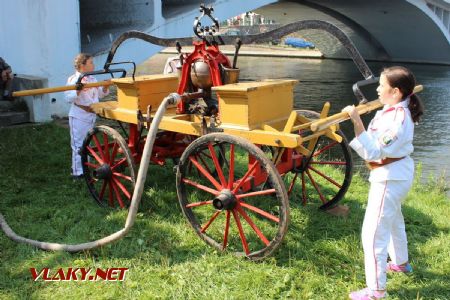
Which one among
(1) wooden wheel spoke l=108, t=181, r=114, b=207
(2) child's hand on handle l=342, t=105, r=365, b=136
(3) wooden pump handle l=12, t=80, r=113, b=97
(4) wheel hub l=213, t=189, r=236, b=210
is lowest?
(1) wooden wheel spoke l=108, t=181, r=114, b=207

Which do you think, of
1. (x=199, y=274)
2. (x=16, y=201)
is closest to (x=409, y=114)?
(x=199, y=274)

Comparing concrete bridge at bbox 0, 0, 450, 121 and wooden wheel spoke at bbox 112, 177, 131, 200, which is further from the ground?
concrete bridge at bbox 0, 0, 450, 121

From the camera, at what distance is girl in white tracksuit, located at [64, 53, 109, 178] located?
5.56 meters

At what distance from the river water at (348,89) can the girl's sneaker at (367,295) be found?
16.4ft

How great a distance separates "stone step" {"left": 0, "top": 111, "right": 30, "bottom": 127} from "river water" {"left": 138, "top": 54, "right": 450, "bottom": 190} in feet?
19.3

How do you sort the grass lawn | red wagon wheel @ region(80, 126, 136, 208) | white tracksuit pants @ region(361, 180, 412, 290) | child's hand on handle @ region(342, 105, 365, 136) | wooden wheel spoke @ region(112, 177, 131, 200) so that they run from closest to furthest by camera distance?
child's hand on handle @ region(342, 105, 365, 136) < white tracksuit pants @ region(361, 180, 412, 290) < the grass lawn < wooden wheel spoke @ region(112, 177, 131, 200) < red wagon wheel @ region(80, 126, 136, 208)

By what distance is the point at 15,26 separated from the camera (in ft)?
30.6

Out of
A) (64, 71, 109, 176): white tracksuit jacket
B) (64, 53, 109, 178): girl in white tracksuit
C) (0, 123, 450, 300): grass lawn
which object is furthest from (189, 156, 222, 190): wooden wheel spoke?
(64, 71, 109, 176): white tracksuit jacket

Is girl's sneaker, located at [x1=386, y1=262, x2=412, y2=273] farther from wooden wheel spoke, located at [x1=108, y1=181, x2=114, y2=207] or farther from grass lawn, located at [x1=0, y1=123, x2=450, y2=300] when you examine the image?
wooden wheel spoke, located at [x1=108, y1=181, x2=114, y2=207]

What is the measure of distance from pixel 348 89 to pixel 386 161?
16.0 meters

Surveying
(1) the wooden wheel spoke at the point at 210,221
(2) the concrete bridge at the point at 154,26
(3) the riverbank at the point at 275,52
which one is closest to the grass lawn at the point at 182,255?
(1) the wooden wheel spoke at the point at 210,221

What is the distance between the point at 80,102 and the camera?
561 centimetres

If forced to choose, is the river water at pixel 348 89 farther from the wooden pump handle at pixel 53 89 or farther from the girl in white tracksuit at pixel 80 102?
the wooden pump handle at pixel 53 89

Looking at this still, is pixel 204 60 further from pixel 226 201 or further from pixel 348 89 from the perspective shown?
pixel 348 89
